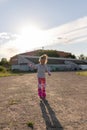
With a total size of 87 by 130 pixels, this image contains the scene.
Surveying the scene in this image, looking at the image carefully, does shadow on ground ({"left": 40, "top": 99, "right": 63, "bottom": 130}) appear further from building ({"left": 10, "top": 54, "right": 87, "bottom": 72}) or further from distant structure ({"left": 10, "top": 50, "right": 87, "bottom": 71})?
distant structure ({"left": 10, "top": 50, "right": 87, "bottom": 71})

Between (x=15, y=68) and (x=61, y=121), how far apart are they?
82.8 m

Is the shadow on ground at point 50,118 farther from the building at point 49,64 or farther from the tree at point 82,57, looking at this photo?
the tree at point 82,57

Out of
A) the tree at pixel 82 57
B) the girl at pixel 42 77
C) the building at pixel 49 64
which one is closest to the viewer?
the girl at pixel 42 77

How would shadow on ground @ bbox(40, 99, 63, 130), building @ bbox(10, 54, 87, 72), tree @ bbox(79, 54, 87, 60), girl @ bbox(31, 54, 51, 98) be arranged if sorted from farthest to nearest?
tree @ bbox(79, 54, 87, 60), building @ bbox(10, 54, 87, 72), girl @ bbox(31, 54, 51, 98), shadow on ground @ bbox(40, 99, 63, 130)

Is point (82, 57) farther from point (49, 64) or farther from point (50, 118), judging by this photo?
point (50, 118)

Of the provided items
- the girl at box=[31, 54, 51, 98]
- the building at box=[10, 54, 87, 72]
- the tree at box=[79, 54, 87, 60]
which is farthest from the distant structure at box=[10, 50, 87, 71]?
the girl at box=[31, 54, 51, 98]

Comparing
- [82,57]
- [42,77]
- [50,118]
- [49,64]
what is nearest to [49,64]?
[49,64]

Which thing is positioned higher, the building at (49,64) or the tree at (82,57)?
the tree at (82,57)

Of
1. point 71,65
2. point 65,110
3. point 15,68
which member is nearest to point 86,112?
point 65,110

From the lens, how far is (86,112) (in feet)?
24.2

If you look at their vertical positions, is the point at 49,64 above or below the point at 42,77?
above

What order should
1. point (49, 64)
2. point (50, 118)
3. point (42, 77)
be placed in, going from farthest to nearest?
point (49, 64) → point (42, 77) → point (50, 118)

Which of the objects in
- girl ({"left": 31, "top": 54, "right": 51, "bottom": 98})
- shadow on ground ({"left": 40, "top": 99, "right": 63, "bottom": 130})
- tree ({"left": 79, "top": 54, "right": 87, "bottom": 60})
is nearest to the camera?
shadow on ground ({"left": 40, "top": 99, "right": 63, "bottom": 130})

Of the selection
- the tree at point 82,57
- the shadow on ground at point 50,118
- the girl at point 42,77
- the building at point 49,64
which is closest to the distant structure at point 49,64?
the building at point 49,64
